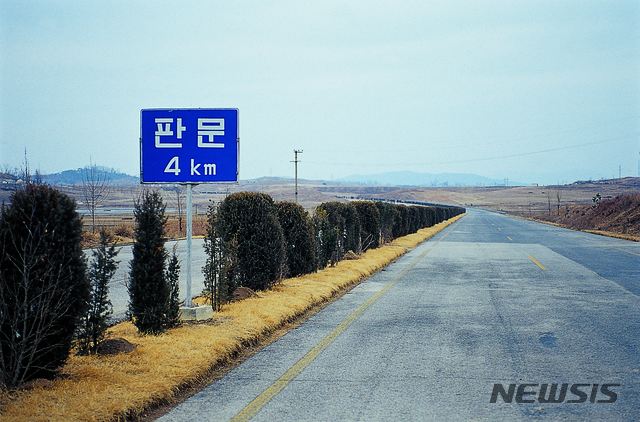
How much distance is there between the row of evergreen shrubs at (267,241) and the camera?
29.1ft

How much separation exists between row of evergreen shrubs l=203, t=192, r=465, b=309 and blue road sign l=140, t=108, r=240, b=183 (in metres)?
1.21

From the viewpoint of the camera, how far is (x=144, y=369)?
5.51 meters

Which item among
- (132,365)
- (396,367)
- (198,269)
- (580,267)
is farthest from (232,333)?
(580,267)

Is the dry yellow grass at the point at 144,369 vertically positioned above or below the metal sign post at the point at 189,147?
below

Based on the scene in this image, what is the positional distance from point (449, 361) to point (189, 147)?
4.71 metres

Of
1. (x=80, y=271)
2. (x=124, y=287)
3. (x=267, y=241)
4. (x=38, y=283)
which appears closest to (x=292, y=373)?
(x=80, y=271)

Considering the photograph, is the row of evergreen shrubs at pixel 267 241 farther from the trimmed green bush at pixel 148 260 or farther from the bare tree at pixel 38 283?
the bare tree at pixel 38 283

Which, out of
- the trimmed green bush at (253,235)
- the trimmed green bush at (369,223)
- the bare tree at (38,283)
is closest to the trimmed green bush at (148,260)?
the bare tree at (38,283)

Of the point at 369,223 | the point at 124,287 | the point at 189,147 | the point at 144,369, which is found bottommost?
the point at 124,287

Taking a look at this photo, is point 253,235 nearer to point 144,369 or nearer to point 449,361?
point 144,369

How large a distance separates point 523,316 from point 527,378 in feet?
11.3

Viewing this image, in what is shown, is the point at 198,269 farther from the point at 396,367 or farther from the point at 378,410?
the point at 378,410

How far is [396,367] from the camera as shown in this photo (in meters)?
6.01

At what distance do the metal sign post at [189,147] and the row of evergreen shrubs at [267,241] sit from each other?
1.05 metres
